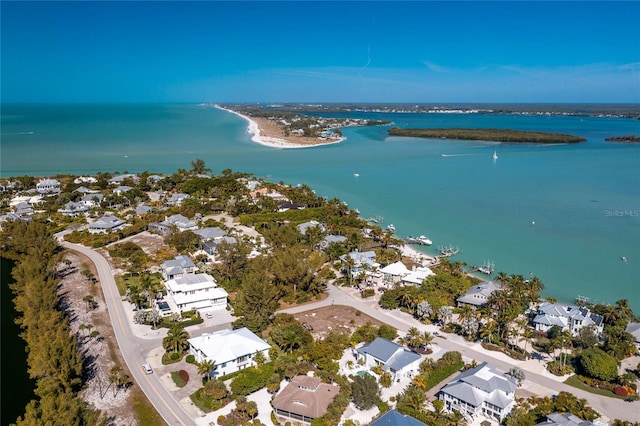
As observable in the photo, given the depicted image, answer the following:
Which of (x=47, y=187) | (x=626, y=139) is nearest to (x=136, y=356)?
(x=47, y=187)

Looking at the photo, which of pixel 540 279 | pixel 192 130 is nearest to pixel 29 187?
pixel 540 279

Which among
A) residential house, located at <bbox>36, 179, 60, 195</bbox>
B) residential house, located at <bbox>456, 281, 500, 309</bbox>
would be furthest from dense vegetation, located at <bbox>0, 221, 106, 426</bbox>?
residential house, located at <bbox>36, 179, 60, 195</bbox>

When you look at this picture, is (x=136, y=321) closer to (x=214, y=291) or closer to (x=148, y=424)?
(x=214, y=291)

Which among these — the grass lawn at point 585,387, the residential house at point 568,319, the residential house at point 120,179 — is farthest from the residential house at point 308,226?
the residential house at point 120,179

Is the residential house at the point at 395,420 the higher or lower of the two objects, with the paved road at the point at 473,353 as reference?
higher

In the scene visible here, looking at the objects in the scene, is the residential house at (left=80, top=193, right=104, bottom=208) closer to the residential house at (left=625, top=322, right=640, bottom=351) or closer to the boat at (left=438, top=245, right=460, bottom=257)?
the boat at (left=438, top=245, right=460, bottom=257)

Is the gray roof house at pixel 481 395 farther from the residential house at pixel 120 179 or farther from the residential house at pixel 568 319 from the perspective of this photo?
the residential house at pixel 120 179

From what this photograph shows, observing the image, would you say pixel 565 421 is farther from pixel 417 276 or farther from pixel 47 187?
pixel 47 187
